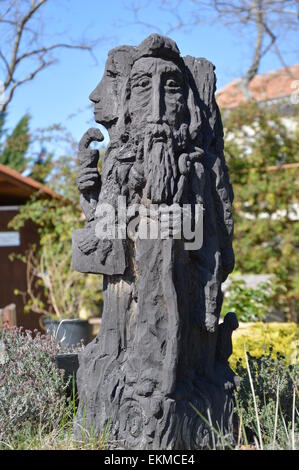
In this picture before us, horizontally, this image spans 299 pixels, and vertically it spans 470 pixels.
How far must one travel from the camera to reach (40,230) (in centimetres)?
970

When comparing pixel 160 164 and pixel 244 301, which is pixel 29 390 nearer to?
pixel 160 164

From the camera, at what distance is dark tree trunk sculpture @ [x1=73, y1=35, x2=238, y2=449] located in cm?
296

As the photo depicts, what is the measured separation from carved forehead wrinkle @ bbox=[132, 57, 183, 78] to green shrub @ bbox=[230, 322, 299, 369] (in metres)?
3.03

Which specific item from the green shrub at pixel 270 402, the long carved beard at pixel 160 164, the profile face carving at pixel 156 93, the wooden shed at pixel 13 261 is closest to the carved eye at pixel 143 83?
the profile face carving at pixel 156 93

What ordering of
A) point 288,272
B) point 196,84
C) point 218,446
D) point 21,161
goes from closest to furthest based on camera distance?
point 218,446 → point 196,84 → point 288,272 → point 21,161

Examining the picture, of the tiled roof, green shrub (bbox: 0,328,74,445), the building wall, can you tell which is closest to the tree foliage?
the tiled roof

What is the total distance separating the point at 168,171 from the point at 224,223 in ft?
1.89

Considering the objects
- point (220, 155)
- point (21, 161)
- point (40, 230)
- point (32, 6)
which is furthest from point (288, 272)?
point (21, 161)

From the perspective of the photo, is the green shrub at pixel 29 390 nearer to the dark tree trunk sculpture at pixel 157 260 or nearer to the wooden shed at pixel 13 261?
the dark tree trunk sculpture at pixel 157 260

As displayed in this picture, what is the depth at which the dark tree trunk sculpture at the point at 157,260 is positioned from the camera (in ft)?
9.70

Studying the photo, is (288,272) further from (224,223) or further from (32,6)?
(32,6)

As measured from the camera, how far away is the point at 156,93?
3139 mm

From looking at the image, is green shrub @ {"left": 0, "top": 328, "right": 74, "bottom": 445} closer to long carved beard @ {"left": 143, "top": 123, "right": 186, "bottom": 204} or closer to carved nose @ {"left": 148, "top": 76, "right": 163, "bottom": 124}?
long carved beard @ {"left": 143, "top": 123, "right": 186, "bottom": 204}

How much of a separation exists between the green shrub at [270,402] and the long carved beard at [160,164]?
1.27m
